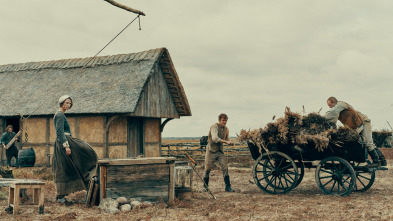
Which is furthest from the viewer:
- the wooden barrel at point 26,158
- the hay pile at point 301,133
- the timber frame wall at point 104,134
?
the wooden barrel at point 26,158

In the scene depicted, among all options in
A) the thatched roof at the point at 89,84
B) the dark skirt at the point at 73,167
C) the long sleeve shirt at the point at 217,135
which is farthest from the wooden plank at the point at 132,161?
the thatched roof at the point at 89,84

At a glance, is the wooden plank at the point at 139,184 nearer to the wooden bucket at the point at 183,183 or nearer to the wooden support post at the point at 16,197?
the wooden bucket at the point at 183,183

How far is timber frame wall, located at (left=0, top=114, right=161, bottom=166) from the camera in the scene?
14.1 metres

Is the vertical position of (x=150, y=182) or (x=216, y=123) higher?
(x=216, y=123)

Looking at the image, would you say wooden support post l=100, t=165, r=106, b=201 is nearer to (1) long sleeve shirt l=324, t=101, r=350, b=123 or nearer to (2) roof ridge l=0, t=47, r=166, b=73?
(1) long sleeve shirt l=324, t=101, r=350, b=123

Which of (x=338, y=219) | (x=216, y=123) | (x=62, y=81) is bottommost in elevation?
(x=338, y=219)

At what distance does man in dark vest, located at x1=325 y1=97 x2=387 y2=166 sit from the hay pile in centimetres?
26

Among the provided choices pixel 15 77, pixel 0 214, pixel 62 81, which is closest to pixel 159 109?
pixel 62 81

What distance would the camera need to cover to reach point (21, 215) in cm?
661

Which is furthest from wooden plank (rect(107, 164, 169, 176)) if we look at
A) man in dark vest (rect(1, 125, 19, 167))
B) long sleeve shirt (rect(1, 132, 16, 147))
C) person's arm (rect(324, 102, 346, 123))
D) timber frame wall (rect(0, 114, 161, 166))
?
long sleeve shirt (rect(1, 132, 16, 147))

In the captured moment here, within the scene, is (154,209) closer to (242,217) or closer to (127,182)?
(127,182)

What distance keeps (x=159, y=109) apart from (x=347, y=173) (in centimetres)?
865

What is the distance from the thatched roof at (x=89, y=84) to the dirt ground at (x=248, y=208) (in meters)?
5.07

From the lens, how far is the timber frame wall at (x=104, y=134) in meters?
14.1
